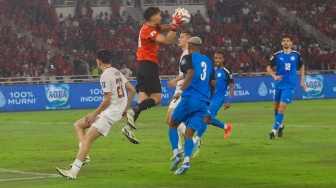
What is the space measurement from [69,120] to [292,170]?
18.8 metres

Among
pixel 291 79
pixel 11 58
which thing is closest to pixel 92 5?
pixel 11 58

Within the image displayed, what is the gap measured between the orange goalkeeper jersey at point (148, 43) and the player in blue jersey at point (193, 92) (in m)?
1.50

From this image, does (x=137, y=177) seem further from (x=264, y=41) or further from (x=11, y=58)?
(x=264, y=41)

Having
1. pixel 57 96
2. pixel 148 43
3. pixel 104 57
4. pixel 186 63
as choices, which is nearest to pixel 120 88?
pixel 104 57

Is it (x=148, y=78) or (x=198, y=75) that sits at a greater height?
(x=198, y=75)

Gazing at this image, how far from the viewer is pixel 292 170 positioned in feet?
48.0

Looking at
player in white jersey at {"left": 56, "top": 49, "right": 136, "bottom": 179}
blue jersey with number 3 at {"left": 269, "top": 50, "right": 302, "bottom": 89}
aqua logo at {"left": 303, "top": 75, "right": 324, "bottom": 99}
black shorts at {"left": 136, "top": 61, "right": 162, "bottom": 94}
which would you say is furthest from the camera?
aqua logo at {"left": 303, "top": 75, "right": 324, "bottom": 99}

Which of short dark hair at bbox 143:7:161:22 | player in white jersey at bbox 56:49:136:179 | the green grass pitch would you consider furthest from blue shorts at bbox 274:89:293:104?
player in white jersey at bbox 56:49:136:179

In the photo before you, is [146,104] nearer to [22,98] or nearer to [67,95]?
[22,98]

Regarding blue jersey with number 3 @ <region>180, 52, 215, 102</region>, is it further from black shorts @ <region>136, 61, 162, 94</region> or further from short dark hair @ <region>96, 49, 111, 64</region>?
black shorts @ <region>136, 61, 162, 94</region>

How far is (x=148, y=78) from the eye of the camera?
653 inches

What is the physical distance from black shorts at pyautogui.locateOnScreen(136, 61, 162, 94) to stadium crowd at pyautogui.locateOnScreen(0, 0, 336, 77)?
3145 cm

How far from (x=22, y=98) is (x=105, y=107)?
27.9m

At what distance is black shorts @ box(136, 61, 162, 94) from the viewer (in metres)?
16.6
